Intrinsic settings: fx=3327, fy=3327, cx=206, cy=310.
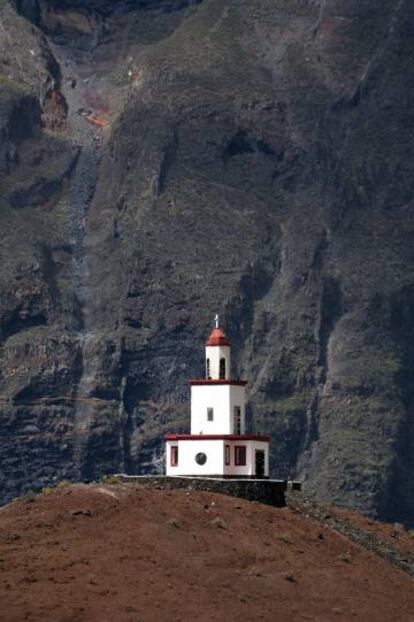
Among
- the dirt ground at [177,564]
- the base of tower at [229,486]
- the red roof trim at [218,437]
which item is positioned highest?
the red roof trim at [218,437]

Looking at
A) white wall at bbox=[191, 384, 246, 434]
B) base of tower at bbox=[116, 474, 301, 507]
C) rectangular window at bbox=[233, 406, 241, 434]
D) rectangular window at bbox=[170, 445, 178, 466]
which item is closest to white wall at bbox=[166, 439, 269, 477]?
rectangular window at bbox=[170, 445, 178, 466]

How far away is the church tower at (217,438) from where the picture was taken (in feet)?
520

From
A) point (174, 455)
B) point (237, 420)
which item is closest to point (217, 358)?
point (237, 420)

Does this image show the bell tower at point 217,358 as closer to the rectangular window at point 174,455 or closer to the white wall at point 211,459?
the rectangular window at point 174,455

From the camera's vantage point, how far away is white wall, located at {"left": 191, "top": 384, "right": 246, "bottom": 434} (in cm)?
15988

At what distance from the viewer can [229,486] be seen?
505 ft

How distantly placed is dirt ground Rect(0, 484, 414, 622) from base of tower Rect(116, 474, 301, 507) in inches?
57.4

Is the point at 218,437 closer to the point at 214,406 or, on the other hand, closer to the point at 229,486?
the point at 214,406

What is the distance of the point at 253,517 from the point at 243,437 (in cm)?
912

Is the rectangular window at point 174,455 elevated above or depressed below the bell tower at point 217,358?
below

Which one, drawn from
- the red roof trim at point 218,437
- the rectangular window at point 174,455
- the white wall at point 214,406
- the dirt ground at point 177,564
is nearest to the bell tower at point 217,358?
the white wall at point 214,406

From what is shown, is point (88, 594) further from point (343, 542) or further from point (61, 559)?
point (343, 542)

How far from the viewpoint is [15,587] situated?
133875 mm

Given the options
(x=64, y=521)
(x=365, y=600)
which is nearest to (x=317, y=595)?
(x=365, y=600)
